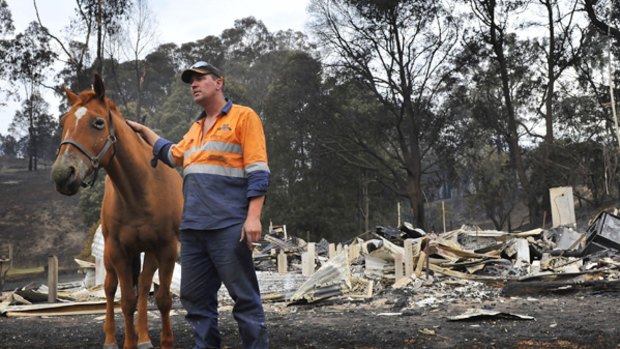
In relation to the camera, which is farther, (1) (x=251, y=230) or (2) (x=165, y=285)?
(2) (x=165, y=285)

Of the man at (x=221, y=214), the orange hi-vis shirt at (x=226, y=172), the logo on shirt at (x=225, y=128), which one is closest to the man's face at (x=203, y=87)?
the man at (x=221, y=214)

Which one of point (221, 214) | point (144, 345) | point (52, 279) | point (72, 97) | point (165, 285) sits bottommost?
point (144, 345)

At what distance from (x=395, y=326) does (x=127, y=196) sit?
3340mm

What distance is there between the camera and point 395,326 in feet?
21.4

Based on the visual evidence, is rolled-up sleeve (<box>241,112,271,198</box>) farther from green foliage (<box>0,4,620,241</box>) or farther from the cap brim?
green foliage (<box>0,4,620,241</box>)

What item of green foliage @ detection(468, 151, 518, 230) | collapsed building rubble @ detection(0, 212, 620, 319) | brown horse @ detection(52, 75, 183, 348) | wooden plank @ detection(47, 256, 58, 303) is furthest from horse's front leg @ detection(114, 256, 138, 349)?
green foliage @ detection(468, 151, 518, 230)

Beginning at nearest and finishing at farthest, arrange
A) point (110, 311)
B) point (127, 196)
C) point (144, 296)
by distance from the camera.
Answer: point (127, 196), point (144, 296), point (110, 311)

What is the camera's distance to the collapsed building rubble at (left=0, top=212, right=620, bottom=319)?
30.8 ft

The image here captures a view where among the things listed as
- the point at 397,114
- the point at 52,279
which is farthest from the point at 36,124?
the point at 52,279

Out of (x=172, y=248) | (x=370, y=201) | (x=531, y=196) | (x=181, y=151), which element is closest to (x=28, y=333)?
(x=172, y=248)

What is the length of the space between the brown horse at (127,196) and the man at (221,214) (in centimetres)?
81

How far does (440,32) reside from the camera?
3141cm

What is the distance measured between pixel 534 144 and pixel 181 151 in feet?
115

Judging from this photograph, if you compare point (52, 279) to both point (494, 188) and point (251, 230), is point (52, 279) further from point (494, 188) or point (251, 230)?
point (494, 188)
